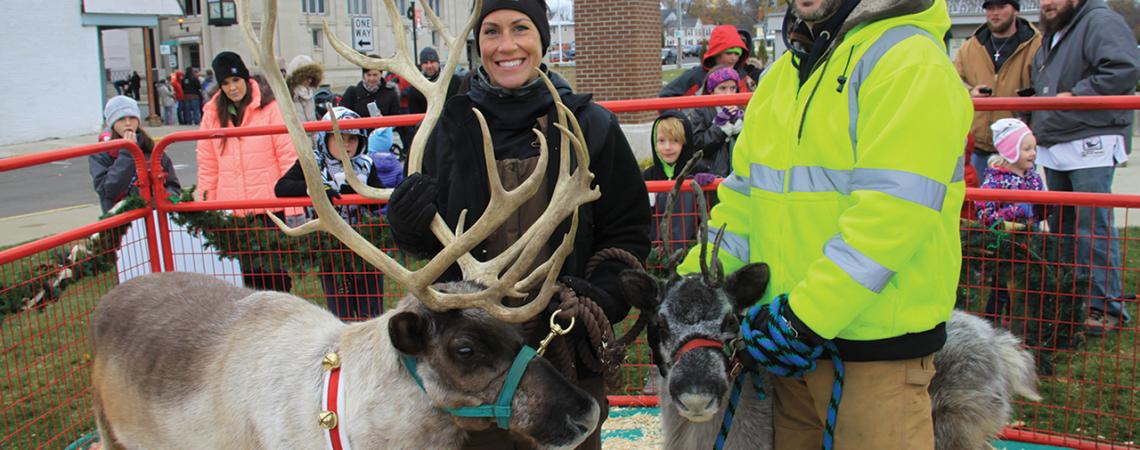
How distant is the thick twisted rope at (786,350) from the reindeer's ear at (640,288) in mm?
401

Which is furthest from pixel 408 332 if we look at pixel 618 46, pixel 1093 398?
pixel 618 46

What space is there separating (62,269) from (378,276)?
1843 millimetres

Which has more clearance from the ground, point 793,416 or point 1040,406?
point 793,416

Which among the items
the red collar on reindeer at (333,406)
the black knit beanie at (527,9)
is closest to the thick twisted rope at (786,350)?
the black knit beanie at (527,9)

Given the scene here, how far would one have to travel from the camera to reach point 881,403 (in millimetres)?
2648

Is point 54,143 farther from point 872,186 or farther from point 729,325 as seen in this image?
point 872,186

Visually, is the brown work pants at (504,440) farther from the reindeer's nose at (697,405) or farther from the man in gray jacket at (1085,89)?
the man in gray jacket at (1085,89)

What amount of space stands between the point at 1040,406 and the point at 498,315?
3.53 metres

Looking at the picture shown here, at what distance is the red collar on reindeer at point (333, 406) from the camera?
3053 millimetres

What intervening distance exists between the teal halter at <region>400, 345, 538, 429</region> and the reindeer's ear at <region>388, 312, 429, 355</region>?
0.08 metres

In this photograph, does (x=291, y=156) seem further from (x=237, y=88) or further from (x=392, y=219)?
(x=392, y=219)

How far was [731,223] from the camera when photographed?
3154 mm

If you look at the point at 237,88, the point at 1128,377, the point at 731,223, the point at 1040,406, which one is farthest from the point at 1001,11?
the point at 237,88

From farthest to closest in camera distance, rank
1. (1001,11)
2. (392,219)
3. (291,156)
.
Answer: (1001,11)
(291,156)
(392,219)
